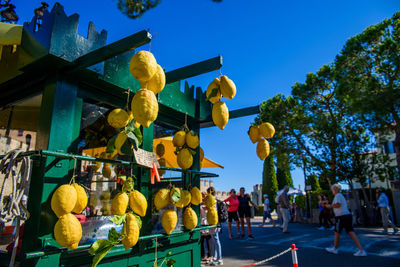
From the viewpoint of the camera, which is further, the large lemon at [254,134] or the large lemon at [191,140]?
the large lemon at [191,140]

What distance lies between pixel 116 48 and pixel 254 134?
1.27 metres

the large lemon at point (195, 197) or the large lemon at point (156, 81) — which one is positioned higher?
the large lemon at point (156, 81)

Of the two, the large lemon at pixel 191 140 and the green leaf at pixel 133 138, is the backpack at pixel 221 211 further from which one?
the green leaf at pixel 133 138

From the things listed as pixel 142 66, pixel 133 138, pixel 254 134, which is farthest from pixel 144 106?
pixel 254 134

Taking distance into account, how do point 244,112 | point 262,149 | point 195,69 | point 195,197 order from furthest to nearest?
1. point 244,112
2. point 195,197
3. point 195,69
4. point 262,149

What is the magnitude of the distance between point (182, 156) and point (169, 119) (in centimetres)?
115

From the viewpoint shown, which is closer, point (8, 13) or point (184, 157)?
point (184, 157)

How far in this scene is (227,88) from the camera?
5.77 feet

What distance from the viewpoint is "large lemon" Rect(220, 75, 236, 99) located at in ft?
5.77

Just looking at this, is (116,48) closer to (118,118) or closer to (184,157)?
(118,118)

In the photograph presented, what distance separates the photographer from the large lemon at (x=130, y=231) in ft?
5.40

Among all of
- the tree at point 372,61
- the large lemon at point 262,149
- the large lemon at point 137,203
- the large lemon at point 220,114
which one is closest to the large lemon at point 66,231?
the large lemon at point 137,203

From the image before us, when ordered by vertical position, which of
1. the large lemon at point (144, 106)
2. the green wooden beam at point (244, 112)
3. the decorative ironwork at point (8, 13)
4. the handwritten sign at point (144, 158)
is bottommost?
the handwritten sign at point (144, 158)

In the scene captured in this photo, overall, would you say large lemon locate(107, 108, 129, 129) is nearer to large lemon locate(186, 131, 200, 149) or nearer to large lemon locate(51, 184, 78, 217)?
large lemon locate(51, 184, 78, 217)
